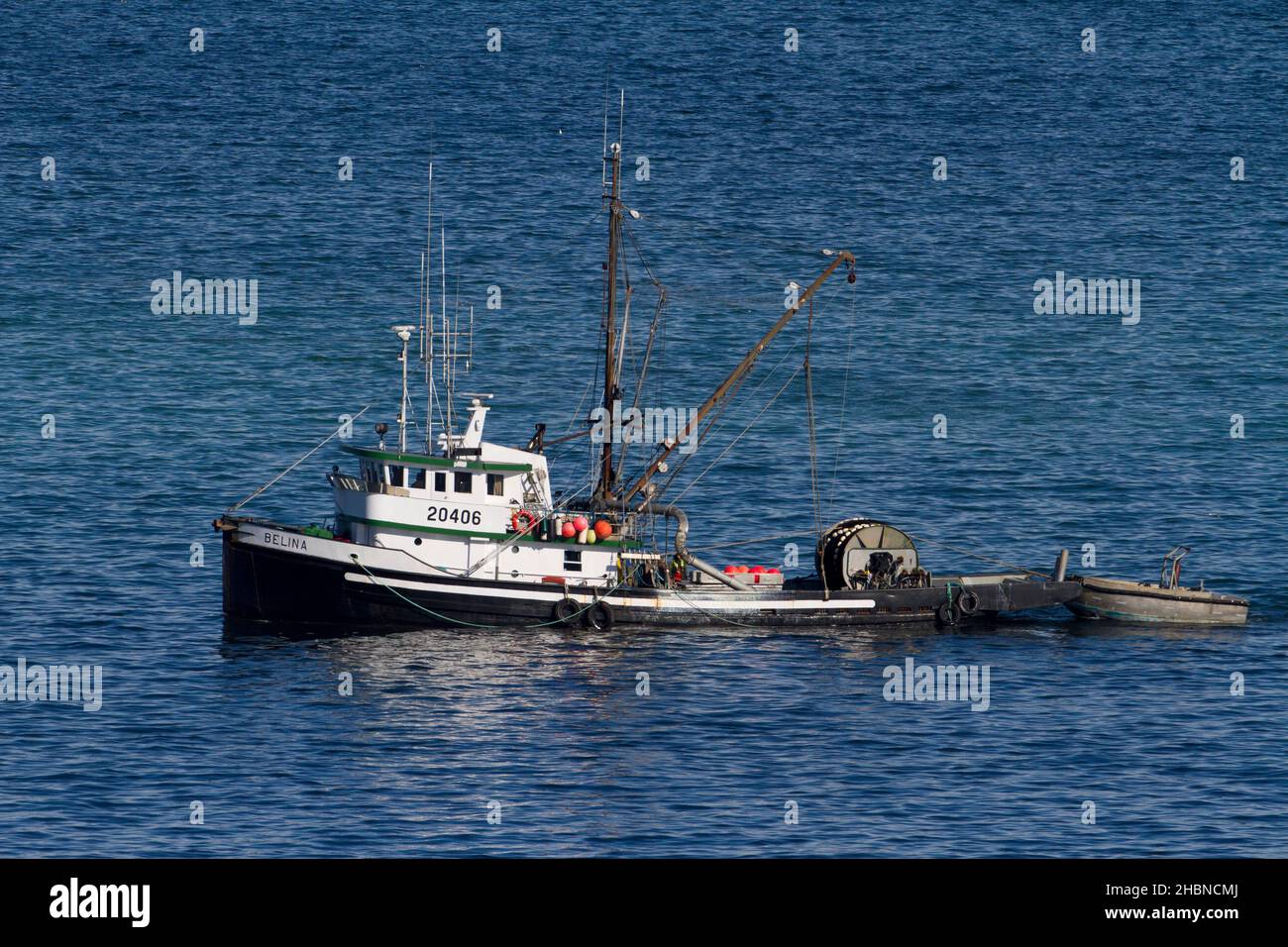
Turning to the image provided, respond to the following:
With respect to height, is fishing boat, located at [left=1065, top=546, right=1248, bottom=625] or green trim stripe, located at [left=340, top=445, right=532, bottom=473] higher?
green trim stripe, located at [left=340, top=445, right=532, bottom=473]

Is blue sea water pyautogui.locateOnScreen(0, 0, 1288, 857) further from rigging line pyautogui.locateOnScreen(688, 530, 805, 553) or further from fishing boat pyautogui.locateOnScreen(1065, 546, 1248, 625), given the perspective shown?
fishing boat pyautogui.locateOnScreen(1065, 546, 1248, 625)

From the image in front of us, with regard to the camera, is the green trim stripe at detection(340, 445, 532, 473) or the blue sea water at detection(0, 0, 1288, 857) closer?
the blue sea water at detection(0, 0, 1288, 857)

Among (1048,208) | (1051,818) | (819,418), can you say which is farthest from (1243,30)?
(1051,818)

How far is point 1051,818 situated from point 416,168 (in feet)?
360

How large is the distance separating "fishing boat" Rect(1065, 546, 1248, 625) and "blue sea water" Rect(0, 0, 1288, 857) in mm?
1176

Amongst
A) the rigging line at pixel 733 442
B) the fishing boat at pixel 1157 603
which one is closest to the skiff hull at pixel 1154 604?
the fishing boat at pixel 1157 603

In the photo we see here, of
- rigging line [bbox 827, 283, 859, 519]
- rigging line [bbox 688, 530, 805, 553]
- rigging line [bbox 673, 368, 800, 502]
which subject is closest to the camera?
rigging line [bbox 688, 530, 805, 553]

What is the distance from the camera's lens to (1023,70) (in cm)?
18662

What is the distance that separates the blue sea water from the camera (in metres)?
62.1

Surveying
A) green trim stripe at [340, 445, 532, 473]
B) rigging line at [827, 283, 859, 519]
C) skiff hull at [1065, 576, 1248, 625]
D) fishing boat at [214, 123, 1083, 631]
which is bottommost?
skiff hull at [1065, 576, 1248, 625]

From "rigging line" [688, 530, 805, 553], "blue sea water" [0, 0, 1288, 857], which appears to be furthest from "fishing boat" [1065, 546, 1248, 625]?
"rigging line" [688, 530, 805, 553]

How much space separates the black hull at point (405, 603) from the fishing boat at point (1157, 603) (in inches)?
274

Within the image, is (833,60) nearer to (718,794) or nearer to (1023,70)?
(1023,70)

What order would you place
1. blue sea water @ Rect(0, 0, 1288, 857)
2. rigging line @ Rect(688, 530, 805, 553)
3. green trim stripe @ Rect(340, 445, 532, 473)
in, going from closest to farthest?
blue sea water @ Rect(0, 0, 1288, 857), green trim stripe @ Rect(340, 445, 532, 473), rigging line @ Rect(688, 530, 805, 553)
